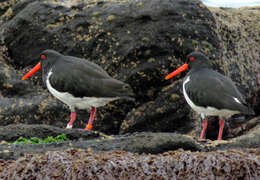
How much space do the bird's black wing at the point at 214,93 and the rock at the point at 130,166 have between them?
2.84 m

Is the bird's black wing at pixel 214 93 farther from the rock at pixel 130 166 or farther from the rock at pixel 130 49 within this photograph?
the rock at pixel 130 166

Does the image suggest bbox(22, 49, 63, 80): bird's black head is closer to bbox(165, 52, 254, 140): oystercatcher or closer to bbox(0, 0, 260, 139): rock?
bbox(0, 0, 260, 139): rock

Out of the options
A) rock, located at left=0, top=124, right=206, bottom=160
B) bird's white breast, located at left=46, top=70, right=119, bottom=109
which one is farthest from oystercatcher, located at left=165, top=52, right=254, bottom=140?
rock, located at left=0, top=124, right=206, bottom=160

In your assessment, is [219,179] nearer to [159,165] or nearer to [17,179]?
[159,165]

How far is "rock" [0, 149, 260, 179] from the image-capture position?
3279 millimetres

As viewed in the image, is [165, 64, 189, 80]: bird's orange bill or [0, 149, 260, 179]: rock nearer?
[0, 149, 260, 179]: rock

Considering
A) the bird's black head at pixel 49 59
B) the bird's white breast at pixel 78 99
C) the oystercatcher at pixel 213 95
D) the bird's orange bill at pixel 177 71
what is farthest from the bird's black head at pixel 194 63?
the bird's black head at pixel 49 59

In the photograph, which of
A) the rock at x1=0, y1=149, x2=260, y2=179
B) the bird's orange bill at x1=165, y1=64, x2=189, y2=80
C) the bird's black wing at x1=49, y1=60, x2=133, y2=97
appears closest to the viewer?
the rock at x1=0, y1=149, x2=260, y2=179

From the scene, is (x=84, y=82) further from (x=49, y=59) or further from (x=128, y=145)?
(x=128, y=145)

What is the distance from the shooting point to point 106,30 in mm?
8430

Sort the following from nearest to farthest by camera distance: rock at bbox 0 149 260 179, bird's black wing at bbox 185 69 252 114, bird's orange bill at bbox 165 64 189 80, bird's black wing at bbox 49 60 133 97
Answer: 1. rock at bbox 0 149 260 179
2. bird's black wing at bbox 185 69 252 114
3. bird's black wing at bbox 49 60 133 97
4. bird's orange bill at bbox 165 64 189 80

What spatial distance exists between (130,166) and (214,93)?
3.39m

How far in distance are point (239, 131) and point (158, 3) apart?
3239 millimetres

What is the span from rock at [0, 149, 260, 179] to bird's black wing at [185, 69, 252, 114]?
284 cm
